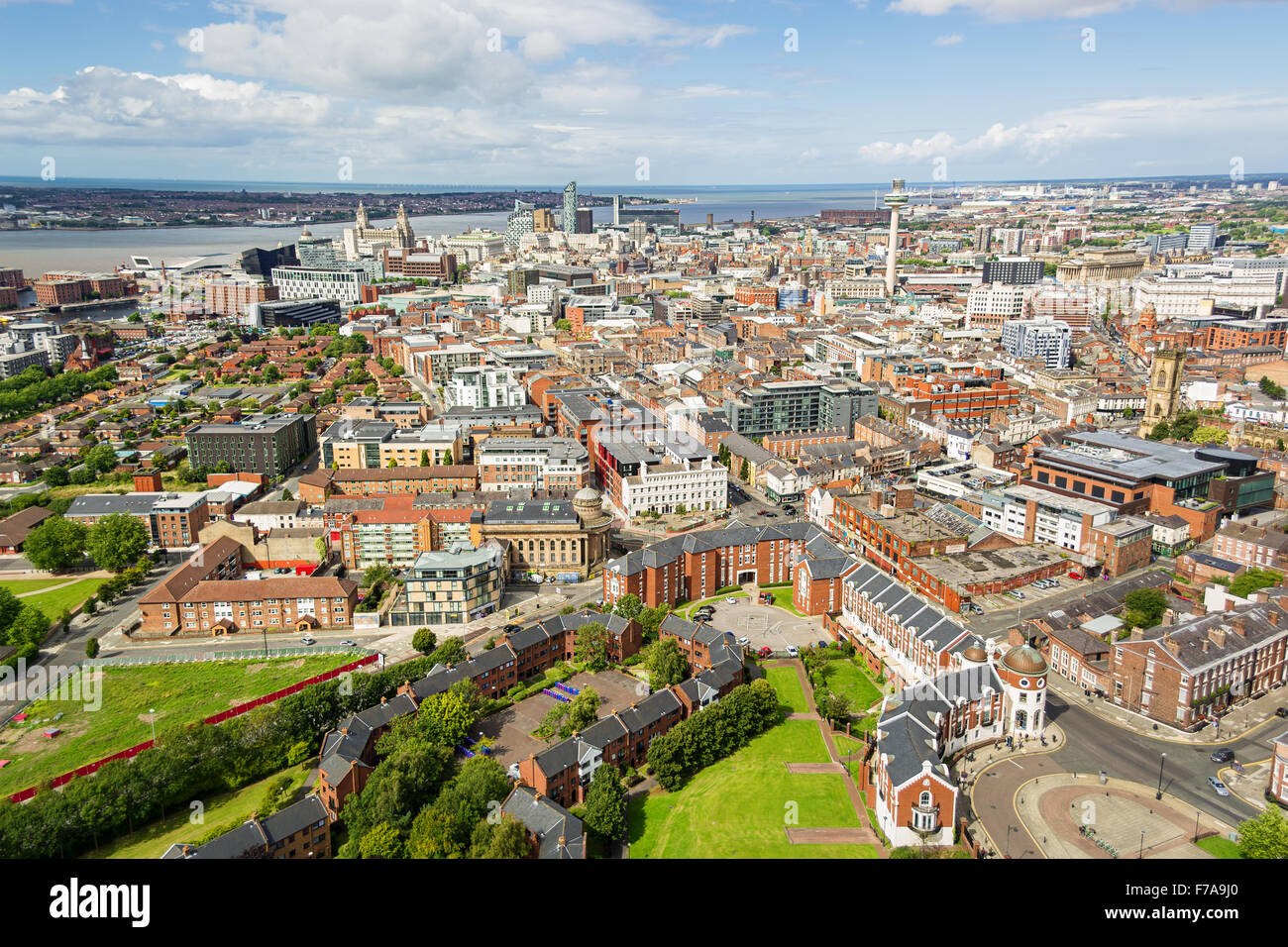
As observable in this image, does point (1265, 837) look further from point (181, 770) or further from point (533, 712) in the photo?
point (181, 770)

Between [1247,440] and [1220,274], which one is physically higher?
[1220,274]

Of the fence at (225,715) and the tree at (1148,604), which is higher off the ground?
the tree at (1148,604)

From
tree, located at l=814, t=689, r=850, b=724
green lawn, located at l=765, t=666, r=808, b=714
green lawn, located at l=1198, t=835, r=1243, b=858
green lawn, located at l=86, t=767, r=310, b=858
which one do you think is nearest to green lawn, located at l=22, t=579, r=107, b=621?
green lawn, located at l=86, t=767, r=310, b=858

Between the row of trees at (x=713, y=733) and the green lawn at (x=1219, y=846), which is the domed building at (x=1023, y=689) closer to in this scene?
the green lawn at (x=1219, y=846)

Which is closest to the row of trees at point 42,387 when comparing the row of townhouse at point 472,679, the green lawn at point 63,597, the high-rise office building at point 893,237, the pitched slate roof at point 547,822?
the green lawn at point 63,597

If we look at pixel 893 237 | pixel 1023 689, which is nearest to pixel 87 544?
pixel 1023 689

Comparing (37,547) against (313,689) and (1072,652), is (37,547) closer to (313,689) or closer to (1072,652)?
(313,689)
